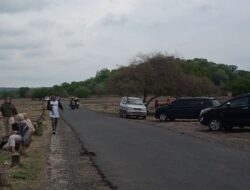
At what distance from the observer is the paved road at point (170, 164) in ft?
→ 36.7

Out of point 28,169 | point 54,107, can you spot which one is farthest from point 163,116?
point 28,169

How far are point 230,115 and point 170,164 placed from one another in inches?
543

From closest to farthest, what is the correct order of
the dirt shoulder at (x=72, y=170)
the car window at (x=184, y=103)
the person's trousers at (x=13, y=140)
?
the dirt shoulder at (x=72, y=170) < the person's trousers at (x=13, y=140) < the car window at (x=184, y=103)

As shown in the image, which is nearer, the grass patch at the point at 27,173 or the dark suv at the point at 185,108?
the grass patch at the point at 27,173

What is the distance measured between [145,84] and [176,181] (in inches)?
1824

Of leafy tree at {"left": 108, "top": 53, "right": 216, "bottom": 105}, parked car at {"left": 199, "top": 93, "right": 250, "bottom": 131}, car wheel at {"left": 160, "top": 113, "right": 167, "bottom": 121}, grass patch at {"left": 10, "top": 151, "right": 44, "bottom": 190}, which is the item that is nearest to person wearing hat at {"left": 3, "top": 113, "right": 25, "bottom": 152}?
grass patch at {"left": 10, "top": 151, "right": 44, "bottom": 190}

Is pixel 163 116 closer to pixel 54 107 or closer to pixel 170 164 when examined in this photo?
pixel 54 107

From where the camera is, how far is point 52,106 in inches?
1022

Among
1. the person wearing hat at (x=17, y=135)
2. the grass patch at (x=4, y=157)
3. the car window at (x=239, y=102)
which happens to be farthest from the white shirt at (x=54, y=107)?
the grass patch at (x=4, y=157)

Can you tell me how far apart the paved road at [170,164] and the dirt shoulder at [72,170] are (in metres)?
0.30

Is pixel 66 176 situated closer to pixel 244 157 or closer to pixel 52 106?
pixel 244 157

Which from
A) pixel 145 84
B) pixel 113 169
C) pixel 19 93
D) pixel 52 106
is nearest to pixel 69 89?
pixel 19 93

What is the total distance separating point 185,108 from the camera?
39.0 metres

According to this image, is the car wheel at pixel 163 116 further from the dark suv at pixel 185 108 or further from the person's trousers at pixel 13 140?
the person's trousers at pixel 13 140
